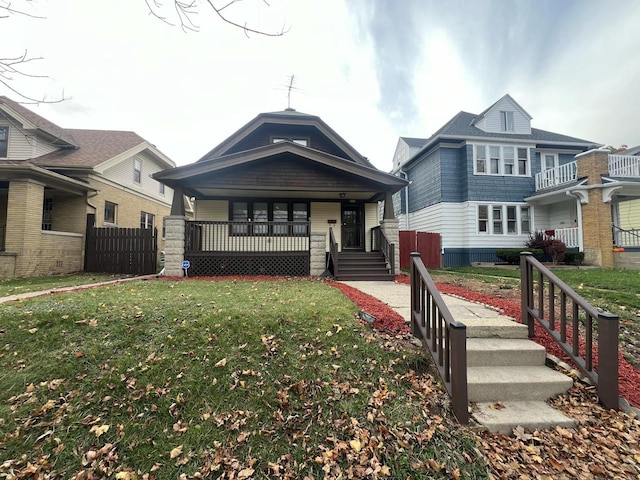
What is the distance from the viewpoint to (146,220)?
18000 mm

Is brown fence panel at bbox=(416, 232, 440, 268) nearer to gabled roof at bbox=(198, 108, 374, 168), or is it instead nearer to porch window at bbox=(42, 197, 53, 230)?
gabled roof at bbox=(198, 108, 374, 168)

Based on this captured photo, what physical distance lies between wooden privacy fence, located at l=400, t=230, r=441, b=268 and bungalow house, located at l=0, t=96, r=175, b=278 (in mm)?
14959

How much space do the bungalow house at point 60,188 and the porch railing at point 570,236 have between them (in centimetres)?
2161

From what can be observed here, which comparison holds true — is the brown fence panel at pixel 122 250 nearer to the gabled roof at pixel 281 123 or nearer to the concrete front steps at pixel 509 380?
the gabled roof at pixel 281 123

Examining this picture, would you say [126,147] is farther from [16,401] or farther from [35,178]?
[16,401]

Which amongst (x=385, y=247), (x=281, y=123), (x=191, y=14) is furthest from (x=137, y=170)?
(x=191, y=14)

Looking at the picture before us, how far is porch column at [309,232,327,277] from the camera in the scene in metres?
10.2

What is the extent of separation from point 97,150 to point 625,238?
27.7 meters

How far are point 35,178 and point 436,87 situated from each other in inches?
718

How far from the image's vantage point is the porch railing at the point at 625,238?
46.9ft

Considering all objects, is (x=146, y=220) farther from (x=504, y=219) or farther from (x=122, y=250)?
(x=504, y=219)

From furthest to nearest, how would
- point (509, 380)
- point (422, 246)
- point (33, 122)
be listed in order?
1. point (422, 246)
2. point (33, 122)
3. point (509, 380)

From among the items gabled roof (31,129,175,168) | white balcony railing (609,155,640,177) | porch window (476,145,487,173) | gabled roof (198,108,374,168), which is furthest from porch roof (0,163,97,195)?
white balcony railing (609,155,640,177)

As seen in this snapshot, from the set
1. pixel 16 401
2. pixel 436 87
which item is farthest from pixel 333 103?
pixel 16 401
